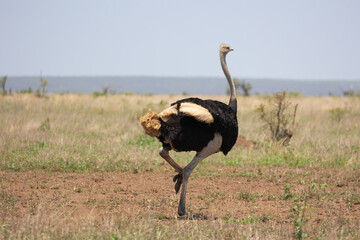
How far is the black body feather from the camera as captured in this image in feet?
20.8

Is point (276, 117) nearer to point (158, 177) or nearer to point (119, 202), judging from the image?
point (158, 177)

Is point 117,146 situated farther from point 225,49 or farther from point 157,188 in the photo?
point 225,49

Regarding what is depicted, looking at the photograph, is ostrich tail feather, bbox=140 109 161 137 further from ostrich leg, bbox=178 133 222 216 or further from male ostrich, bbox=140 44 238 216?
ostrich leg, bbox=178 133 222 216

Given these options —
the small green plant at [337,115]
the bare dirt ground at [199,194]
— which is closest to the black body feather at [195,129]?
the bare dirt ground at [199,194]

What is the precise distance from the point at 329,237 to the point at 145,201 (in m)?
2.79

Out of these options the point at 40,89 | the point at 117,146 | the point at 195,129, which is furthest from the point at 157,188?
the point at 40,89

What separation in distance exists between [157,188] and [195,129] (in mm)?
2145

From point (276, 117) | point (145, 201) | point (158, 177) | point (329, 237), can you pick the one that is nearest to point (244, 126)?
point (276, 117)

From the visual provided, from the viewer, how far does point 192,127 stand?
6.39m

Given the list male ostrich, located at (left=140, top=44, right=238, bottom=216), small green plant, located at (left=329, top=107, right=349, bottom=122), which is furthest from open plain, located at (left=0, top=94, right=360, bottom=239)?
small green plant, located at (left=329, top=107, right=349, bottom=122)

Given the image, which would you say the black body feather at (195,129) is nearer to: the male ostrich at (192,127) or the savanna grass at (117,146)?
the male ostrich at (192,127)

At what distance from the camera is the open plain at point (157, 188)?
5512 millimetres

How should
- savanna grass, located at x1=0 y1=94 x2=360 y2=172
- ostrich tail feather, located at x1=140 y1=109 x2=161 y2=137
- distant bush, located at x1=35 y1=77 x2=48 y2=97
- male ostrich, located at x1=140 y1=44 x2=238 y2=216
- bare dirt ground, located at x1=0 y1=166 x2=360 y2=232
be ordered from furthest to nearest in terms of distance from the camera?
1. distant bush, located at x1=35 y1=77 x2=48 y2=97
2. savanna grass, located at x1=0 y1=94 x2=360 y2=172
3. bare dirt ground, located at x1=0 y1=166 x2=360 y2=232
4. male ostrich, located at x1=140 y1=44 x2=238 y2=216
5. ostrich tail feather, located at x1=140 y1=109 x2=161 y2=137

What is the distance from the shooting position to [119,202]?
727 cm
